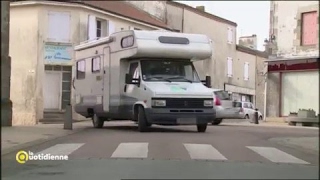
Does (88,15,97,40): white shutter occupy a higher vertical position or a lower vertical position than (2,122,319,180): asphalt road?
higher

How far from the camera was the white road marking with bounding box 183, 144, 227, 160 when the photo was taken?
328 inches

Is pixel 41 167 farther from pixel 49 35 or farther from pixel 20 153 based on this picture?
pixel 49 35

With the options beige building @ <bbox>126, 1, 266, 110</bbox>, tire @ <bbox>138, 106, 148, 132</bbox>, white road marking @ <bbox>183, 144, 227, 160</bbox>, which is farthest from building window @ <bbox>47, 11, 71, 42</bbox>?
white road marking @ <bbox>183, 144, 227, 160</bbox>

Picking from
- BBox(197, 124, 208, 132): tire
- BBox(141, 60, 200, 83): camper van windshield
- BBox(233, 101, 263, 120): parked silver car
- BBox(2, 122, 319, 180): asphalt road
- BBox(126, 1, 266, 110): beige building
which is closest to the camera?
BBox(2, 122, 319, 180): asphalt road

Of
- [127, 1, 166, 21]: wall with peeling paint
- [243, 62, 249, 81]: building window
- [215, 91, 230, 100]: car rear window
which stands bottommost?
[215, 91, 230, 100]: car rear window

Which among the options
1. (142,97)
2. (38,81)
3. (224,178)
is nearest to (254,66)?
(224,178)

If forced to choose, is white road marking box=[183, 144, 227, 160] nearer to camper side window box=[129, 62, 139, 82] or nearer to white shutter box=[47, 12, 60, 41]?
camper side window box=[129, 62, 139, 82]

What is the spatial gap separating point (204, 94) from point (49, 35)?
13929mm

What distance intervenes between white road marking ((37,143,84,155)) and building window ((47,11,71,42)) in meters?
15.6

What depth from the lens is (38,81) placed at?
2486 cm

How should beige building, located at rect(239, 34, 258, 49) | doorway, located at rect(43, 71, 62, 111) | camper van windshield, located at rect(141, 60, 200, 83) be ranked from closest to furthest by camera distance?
beige building, located at rect(239, 34, 258, 49), camper van windshield, located at rect(141, 60, 200, 83), doorway, located at rect(43, 71, 62, 111)

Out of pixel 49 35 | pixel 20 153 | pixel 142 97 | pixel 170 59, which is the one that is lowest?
pixel 20 153

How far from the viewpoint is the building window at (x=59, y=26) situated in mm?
25438

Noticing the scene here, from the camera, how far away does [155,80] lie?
13414mm
